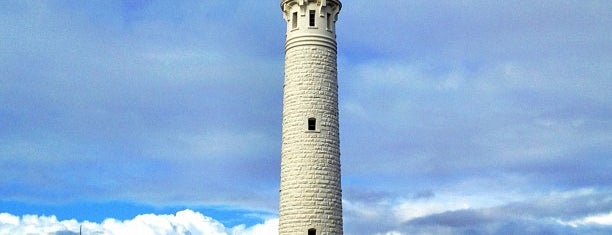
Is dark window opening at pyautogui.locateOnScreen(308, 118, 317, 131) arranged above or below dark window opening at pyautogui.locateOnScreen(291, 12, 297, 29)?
Result: below

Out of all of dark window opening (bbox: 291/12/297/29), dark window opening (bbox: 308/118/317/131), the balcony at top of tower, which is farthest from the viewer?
dark window opening (bbox: 291/12/297/29)

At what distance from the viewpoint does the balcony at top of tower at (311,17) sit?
5344 cm

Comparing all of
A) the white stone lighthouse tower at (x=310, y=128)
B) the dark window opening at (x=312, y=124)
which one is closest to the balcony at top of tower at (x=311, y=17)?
the white stone lighthouse tower at (x=310, y=128)

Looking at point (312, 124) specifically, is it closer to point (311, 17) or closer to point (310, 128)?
point (310, 128)

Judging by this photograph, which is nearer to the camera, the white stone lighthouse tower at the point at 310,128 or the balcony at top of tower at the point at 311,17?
the white stone lighthouse tower at the point at 310,128

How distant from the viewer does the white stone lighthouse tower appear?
5059 cm

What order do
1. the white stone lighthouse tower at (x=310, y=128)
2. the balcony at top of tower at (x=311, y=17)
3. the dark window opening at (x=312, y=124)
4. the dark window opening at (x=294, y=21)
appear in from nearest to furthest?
the white stone lighthouse tower at (x=310, y=128) → the dark window opening at (x=312, y=124) → the balcony at top of tower at (x=311, y=17) → the dark window opening at (x=294, y=21)

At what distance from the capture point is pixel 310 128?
51750mm

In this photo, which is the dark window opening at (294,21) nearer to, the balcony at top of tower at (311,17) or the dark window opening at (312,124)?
the balcony at top of tower at (311,17)

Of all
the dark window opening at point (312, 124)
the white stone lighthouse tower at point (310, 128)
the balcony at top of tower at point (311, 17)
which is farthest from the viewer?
the balcony at top of tower at point (311, 17)

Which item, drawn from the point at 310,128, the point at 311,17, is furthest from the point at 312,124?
the point at 311,17

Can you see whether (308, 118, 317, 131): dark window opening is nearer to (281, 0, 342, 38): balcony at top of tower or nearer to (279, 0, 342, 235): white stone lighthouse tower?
(279, 0, 342, 235): white stone lighthouse tower

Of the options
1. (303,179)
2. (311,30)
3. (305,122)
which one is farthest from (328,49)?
(303,179)

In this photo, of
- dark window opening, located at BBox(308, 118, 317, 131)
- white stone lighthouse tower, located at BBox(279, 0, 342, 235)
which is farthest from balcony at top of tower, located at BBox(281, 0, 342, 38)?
dark window opening, located at BBox(308, 118, 317, 131)
